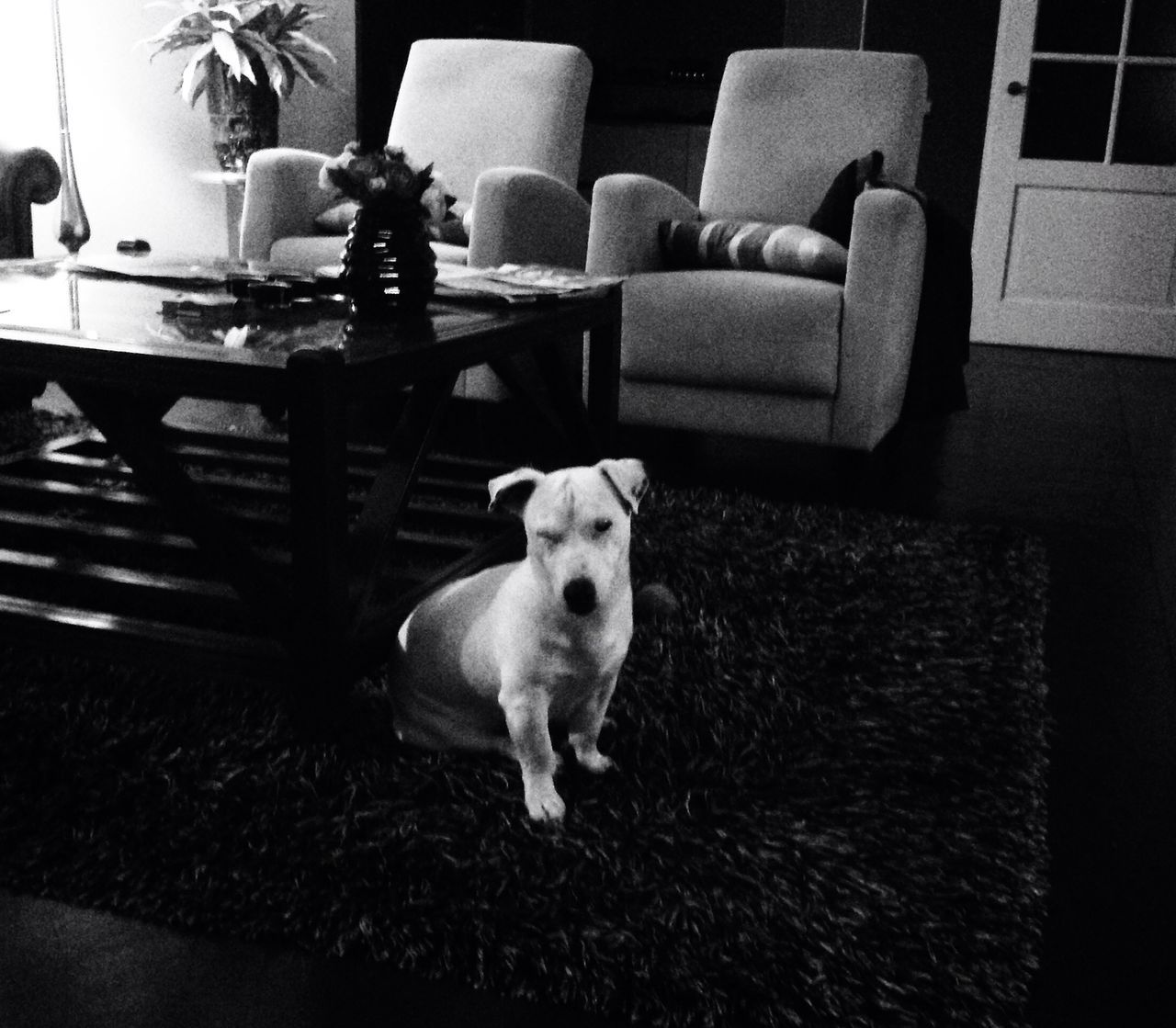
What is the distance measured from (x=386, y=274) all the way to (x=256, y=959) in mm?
1005

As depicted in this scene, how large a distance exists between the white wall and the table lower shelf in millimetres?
2682

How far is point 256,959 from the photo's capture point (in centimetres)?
101

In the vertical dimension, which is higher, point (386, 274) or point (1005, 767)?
point (386, 274)

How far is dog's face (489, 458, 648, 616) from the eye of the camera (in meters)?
1.18

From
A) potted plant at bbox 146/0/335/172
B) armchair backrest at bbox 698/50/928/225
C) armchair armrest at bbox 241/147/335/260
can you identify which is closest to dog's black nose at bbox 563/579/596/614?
armchair backrest at bbox 698/50/928/225

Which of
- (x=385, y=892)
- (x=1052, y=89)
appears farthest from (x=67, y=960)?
(x=1052, y=89)

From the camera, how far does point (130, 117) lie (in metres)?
4.82

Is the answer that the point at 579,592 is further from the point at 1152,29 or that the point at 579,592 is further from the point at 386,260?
the point at 1152,29

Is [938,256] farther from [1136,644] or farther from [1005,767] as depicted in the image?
[1005,767]

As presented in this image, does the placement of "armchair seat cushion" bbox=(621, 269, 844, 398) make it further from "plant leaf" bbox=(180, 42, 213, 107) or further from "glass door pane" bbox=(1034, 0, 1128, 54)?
"glass door pane" bbox=(1034, 0, 1128, 54)

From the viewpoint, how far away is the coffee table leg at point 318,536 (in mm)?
1250

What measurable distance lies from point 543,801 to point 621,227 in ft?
6.05

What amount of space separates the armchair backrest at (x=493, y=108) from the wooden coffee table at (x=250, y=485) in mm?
1474

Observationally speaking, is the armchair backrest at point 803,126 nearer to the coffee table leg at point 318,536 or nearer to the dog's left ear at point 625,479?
the dog's left ear at point 625,479
